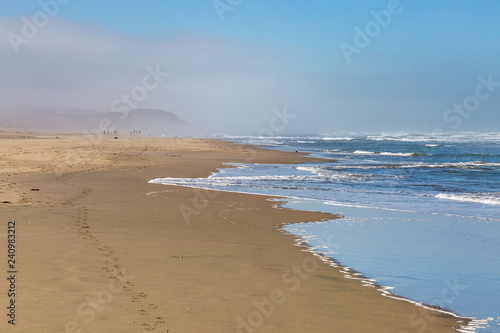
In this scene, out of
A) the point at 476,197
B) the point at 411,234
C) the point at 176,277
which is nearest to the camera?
the point at 176,277

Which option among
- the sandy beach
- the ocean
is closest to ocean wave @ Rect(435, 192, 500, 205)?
the ocean

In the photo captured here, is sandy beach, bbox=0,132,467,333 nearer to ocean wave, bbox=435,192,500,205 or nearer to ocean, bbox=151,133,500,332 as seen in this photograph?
ocean, bbox=151,133,500,332

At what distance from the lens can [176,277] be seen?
660cm

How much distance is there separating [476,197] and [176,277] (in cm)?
1467

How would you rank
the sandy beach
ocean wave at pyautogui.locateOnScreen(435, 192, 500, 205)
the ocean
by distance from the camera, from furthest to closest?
ocean wave at pyautogui.locateOnScreen(435, 192, 500, 205), the ocean, the sandy beach

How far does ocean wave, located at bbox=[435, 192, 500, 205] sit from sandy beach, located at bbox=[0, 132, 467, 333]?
23.6ft

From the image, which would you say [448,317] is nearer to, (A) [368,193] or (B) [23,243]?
(B) [23,243]

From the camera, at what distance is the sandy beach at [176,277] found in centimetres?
511

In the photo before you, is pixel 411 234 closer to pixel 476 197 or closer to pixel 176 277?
pixel 176 277

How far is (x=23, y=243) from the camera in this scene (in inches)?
314

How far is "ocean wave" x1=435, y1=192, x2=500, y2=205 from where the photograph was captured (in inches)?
672

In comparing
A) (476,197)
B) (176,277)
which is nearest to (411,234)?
(176,277)

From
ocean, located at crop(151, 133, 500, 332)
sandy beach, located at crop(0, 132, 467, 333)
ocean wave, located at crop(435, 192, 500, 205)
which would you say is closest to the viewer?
sandy beach, located at crop(0, 132, 467, 333)

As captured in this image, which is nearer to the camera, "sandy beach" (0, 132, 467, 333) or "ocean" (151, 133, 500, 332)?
"sandy beach" (0, 132, 467, 333)
